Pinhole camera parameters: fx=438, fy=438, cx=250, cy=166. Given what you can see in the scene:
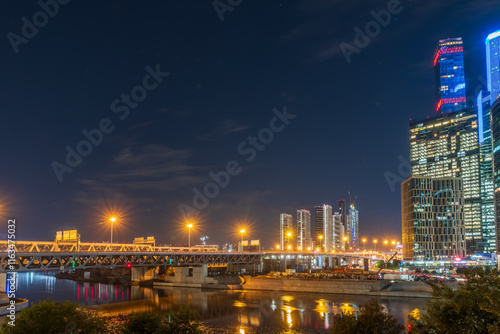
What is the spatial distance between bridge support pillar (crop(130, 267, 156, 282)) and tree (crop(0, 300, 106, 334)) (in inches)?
3834

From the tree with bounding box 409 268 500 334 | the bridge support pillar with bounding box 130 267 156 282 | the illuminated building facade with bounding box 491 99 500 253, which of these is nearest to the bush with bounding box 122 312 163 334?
the tree with bounding box 409 268 500 334

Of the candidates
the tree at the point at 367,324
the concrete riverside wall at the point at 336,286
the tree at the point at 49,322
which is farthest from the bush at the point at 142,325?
the concrete riverside wall at the point at 336,286

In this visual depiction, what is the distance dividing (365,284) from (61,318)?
71991 millimetres

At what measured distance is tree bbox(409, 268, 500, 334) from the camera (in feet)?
70.2

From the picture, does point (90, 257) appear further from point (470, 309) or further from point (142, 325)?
point (470, 309)

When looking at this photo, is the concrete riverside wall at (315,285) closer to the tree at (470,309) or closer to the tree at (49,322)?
the tree at (470,309)

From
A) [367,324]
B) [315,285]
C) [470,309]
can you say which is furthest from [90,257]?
[470,309]

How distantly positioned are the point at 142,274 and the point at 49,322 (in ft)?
335

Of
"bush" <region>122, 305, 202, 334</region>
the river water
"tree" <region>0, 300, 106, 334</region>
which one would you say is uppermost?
"tree" <region>0, 300, 106, 334</region>

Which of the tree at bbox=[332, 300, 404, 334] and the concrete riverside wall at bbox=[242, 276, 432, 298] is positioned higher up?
the tree at bbox=[332, 300, 404, 334]

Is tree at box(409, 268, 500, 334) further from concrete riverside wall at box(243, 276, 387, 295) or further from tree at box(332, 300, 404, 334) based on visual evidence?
concrete riverside wall at box(243, 276, 387, 295)

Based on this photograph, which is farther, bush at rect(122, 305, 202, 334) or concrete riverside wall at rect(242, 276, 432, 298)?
concrete riverside wall at rect(242, 276, 432, 298)

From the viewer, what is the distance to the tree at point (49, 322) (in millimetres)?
22547

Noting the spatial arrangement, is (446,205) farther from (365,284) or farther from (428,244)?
(365,284)
